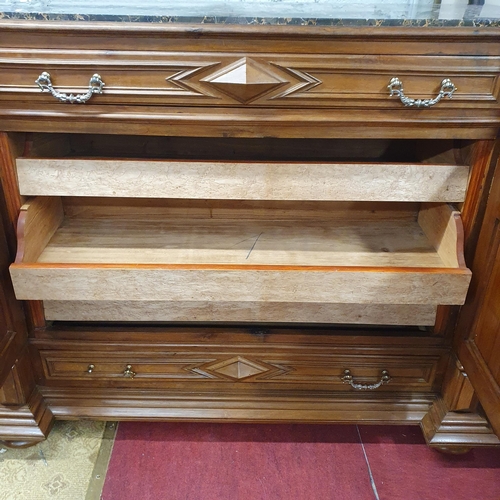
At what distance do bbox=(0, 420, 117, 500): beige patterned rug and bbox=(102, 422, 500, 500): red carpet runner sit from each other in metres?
0.03

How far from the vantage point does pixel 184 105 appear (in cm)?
76

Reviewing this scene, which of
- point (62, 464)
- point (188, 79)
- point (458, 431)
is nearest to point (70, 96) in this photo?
point (188, 79)

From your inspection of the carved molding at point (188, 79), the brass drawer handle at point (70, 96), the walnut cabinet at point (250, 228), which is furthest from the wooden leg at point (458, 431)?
the brass drawer handle at point (70, 96)

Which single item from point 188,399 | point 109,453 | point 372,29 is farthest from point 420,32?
point 109,453

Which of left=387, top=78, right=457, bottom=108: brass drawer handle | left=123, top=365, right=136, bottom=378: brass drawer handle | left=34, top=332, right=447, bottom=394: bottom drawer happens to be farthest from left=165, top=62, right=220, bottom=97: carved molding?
left=123, top=365, right=136, bottom=378: brass drawer handle

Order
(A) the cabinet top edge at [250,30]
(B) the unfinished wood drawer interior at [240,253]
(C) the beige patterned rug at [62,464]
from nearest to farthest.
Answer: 1. (A) the cabinet top edge at [250,30]
2. (B) the unfinished wood drawer interior at [240,253]
3. (C) the beige patterned rug at [62,464]

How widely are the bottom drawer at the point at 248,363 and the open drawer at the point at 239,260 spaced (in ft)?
0.24

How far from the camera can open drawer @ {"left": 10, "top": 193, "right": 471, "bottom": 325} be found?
0.82m

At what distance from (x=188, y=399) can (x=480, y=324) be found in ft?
2.19

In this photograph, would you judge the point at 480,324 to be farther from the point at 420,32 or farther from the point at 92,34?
the point at 92,34

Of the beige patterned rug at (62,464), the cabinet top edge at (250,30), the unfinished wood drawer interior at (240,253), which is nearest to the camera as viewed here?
the cabinet top edge at (250,30)

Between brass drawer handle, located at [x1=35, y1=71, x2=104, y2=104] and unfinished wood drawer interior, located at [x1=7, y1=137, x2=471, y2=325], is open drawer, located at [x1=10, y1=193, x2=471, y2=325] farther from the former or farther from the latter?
brass drawer handle, located at [x1=35, y1=71, x2=104, y2=104]

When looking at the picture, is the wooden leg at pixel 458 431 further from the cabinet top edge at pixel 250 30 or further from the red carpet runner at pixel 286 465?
the cabinet top edge at pixel 250 30

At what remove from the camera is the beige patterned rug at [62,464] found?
0.93 metres
